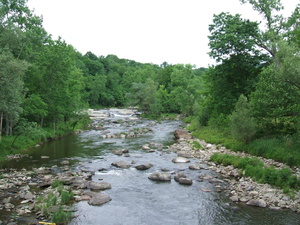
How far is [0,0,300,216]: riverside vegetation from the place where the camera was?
756 inches

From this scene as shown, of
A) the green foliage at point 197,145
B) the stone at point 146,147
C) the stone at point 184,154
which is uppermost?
the green foliage at point 197,145

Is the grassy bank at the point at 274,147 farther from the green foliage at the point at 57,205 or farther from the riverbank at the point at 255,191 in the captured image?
the green foliage at the point at 57,205

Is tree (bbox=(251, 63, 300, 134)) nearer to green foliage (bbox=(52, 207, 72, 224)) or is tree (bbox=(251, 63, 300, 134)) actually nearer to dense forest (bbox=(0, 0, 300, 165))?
dense forest (bbox=(0, 0, 300, 165))

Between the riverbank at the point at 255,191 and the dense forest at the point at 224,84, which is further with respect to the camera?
the dense forest at the point at 224,84

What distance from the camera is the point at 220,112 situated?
34.6 meters

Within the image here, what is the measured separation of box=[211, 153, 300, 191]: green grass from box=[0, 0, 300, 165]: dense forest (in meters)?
2.07

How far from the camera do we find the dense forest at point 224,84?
19.6 m

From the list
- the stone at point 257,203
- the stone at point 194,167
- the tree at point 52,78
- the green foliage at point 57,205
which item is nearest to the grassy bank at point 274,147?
the stone at point 194,167

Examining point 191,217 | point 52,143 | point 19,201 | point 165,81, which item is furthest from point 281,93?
point 165,81

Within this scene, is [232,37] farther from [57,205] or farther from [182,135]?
[57,205]

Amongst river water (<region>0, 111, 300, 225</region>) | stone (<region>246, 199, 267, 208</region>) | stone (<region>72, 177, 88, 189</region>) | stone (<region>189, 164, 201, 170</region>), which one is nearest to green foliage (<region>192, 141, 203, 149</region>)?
river water (<region>0, 111, 300, 225</region>)

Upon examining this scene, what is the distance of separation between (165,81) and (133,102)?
21975mm

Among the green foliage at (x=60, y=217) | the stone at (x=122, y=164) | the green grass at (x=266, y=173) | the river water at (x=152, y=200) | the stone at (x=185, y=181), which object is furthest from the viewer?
the stone at (x=122, y=164)

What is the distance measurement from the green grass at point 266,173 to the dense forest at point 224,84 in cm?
207
